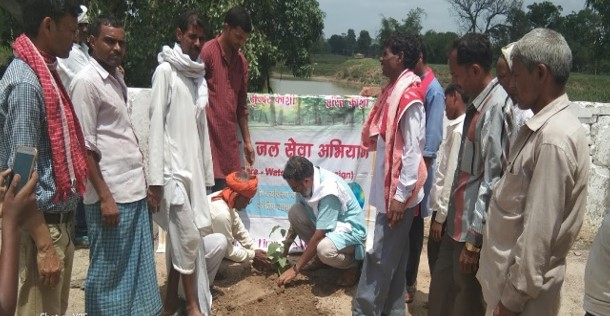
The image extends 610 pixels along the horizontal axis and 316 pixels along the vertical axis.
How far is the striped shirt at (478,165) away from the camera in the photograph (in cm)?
248

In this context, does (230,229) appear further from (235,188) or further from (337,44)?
(337,44)

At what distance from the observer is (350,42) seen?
110 meters

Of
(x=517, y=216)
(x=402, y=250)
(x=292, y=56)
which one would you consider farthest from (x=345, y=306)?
(x=292, y=56)

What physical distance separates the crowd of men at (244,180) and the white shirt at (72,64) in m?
0.01

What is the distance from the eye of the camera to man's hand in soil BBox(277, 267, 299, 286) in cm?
411

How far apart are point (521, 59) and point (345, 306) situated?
2509 mm

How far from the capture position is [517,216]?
1990 millimetres

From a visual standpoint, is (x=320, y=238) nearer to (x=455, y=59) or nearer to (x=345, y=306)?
(x=345, y=306)

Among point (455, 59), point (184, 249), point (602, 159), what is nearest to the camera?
point (455, 59)

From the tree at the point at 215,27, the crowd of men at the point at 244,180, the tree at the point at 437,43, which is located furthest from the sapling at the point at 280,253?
the tree at the point at 437,43

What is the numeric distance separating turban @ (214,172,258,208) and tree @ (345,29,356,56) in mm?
101757

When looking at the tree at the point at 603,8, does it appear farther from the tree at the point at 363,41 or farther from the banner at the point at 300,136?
the tree at the point at 363,41

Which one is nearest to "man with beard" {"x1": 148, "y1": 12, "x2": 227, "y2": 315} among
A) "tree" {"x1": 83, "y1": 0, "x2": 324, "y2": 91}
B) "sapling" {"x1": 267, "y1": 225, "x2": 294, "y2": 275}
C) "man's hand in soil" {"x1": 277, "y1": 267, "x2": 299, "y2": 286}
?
"man's hand in soil" {"x1": 277, "y1": 267, "x2": 299, "y2": 286}

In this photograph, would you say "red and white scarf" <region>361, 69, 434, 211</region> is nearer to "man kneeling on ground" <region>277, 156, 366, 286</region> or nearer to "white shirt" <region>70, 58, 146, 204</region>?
"man kneeling on ground" <region>277, 156, 366, 286</region>
